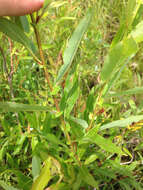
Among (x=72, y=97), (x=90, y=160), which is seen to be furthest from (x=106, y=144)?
(x=90, y=160)

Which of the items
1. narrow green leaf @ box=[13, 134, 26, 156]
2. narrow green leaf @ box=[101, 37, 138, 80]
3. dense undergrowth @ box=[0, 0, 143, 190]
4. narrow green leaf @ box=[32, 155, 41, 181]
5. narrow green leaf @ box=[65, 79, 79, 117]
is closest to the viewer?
narrow green leaf @ box=[101, 37, 138, 80]

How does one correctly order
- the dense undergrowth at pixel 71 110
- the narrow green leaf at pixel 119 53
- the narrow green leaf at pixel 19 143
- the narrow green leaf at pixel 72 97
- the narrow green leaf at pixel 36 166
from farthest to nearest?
1. the narrow green leaf at pixel 19 143
2. the narrow green leaf at pixel 36 166
3. the narrow green leaf at pixel 72 97
4. the dense undergrowth at pixel 71 110
5. the narrow green leaf at pixel 119 53

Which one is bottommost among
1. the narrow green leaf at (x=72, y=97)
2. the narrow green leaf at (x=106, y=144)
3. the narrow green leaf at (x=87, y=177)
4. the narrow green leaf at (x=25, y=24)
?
the narrow green leaf at (x=87, y=177)

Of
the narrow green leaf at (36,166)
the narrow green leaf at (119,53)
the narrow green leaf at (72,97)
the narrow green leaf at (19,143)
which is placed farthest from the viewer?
the narrow green leaf at (19,143)

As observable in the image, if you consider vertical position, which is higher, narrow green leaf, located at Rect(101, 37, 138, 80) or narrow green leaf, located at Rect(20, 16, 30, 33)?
narrow green leaf, located at Rect(20, 16, 30, 33)

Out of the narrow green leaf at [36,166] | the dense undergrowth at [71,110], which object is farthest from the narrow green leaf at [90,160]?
the narrow green leaf at [36,166]

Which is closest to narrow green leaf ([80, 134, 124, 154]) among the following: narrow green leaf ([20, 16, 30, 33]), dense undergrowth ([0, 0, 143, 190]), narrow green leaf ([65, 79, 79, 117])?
dense undergrowth ([0, 0, 143, 190])

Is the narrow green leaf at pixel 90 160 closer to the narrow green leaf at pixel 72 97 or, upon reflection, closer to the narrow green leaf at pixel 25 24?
the narrow green leaf at pixel 72 97

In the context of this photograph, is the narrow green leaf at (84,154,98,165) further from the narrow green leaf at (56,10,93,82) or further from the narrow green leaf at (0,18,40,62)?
the narrow green leaf at (0,18,40,62)

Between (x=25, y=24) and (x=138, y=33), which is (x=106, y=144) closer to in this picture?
(x=138, y=33)

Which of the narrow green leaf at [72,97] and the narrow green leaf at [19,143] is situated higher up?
the narrow green leaf at [72,97]

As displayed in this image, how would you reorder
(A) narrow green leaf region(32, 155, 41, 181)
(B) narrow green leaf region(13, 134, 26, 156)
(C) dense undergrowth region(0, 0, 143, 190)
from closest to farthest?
(C) dense undergrowth region(0, 0, 143, 190), (A) narrow green leaf region(32, 155, 41, 181), (B) narrow green leaf region(13, 134, 26, 156)

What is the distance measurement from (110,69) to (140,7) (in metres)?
0.16

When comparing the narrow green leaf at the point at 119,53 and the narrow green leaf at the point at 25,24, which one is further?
the narrow green leaf at the point at 25,24
